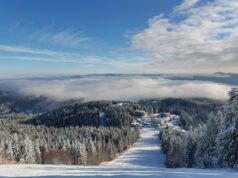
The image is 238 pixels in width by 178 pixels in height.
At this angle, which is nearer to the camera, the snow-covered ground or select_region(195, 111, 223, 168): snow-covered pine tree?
the snow-covered ground

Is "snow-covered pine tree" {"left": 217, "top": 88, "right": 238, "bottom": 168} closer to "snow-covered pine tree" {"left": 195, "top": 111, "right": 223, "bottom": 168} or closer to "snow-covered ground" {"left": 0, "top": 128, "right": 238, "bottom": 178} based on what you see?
"snow-covered ground" {"left": 0, "top": 128, "right": 238, "bottom": 178}

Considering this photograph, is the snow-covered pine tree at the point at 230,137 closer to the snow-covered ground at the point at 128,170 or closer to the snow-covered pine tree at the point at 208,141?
the snow-covered ground at the point at 128,170

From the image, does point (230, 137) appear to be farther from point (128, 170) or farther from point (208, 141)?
point (208, 141)

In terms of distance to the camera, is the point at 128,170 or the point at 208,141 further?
the point at 208,141

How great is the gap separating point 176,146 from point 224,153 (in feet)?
337

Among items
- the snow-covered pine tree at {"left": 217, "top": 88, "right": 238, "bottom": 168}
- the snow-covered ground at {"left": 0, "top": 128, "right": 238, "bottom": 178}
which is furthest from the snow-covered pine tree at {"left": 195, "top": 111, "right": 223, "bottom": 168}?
the snow-covered pine tree at {"left": 217, "top": 88, "right": 238, "bottom": 168}

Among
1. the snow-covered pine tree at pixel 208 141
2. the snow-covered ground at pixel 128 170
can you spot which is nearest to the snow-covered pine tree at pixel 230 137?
the snow-covered ground at pixel 128 170

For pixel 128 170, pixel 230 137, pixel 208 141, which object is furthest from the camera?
pixel 208 141

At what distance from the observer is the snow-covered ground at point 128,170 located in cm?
2294

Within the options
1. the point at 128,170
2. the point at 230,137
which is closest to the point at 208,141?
the point at 230,137

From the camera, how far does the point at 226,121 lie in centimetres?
3841

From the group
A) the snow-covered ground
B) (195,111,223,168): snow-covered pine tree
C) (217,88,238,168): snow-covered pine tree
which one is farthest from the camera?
(195,111,223,168): snow-covered pine tree

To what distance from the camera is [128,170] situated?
26125 millimetres

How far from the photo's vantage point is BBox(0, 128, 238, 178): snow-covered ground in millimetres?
22942
